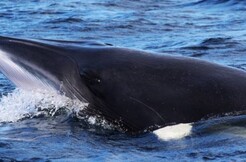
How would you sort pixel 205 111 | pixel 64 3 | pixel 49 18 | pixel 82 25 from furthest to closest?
pixel 64 3 → pixel 49 18 → pixel 82 25 → pixel 205 111

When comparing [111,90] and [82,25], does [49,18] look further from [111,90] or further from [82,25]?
[111,90]

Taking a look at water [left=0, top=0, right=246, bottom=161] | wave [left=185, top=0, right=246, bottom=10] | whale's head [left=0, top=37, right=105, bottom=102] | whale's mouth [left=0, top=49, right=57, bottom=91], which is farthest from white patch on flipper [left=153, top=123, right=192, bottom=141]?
wave [left=185, top=0, right=246, bottom=10]

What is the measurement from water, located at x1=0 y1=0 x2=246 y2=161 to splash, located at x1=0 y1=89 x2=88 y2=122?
14 millimetres

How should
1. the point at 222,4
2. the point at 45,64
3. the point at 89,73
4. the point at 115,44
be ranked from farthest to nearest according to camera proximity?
the point at 222,4 < the point at 115,44 < the point at 45,64 < the point at 89,73

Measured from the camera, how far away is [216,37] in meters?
18.1

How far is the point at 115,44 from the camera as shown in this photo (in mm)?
18047

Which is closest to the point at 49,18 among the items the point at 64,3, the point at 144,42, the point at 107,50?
the point at 64,3

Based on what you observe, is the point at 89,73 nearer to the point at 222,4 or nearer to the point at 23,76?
the point at 23,76

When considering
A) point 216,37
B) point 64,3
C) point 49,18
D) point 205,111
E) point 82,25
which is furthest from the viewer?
point 64,3

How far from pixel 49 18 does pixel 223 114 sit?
1622 centimetres

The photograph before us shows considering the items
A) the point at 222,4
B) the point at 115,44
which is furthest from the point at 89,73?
the point at 222,4

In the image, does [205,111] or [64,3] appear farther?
[64,3]

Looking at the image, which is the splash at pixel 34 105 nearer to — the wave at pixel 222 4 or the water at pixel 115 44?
the water at pixel 115 44

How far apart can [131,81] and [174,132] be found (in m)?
0.88
